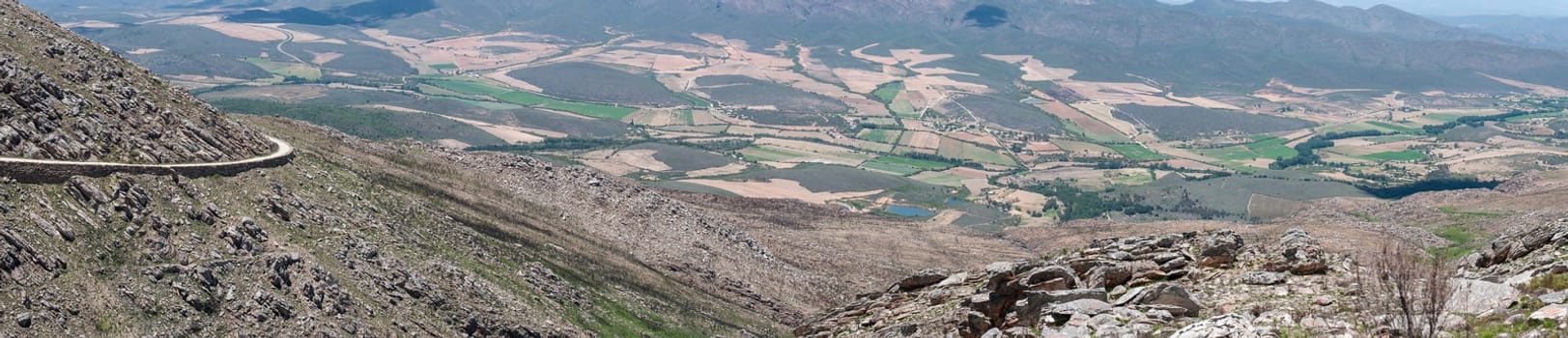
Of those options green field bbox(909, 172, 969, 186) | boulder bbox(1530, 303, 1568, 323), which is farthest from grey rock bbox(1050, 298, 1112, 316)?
green field bbox(909, 172, 969, 186)

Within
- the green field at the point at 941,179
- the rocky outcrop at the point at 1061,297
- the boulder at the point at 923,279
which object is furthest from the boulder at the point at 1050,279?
the green field at the point at 941,179

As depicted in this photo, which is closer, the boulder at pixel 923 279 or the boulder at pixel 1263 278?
the boulder at pixel 1263 278

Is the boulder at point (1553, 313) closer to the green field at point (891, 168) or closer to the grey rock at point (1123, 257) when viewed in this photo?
the grey rock at point (1123, 257)

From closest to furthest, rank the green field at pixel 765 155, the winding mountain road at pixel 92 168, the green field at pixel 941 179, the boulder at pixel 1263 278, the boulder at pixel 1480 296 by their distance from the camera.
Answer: the boulder at pixel 1480 296 → the boulder at pixel 1263 278 → the winding mountain road at pixel 92 168 → the green field at pixel 941 179 → the green field at pixel 765 155

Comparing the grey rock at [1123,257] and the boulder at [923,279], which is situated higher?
the grey rock at [1123,257]

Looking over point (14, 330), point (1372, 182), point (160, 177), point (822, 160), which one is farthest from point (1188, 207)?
point (14, 330)

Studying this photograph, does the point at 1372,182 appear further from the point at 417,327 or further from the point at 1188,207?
the point at 417,327

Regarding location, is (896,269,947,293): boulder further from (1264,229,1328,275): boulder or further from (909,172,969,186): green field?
(909,172,969,186): green field

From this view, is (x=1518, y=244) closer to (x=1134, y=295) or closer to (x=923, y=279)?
(x=1134, y=295)
